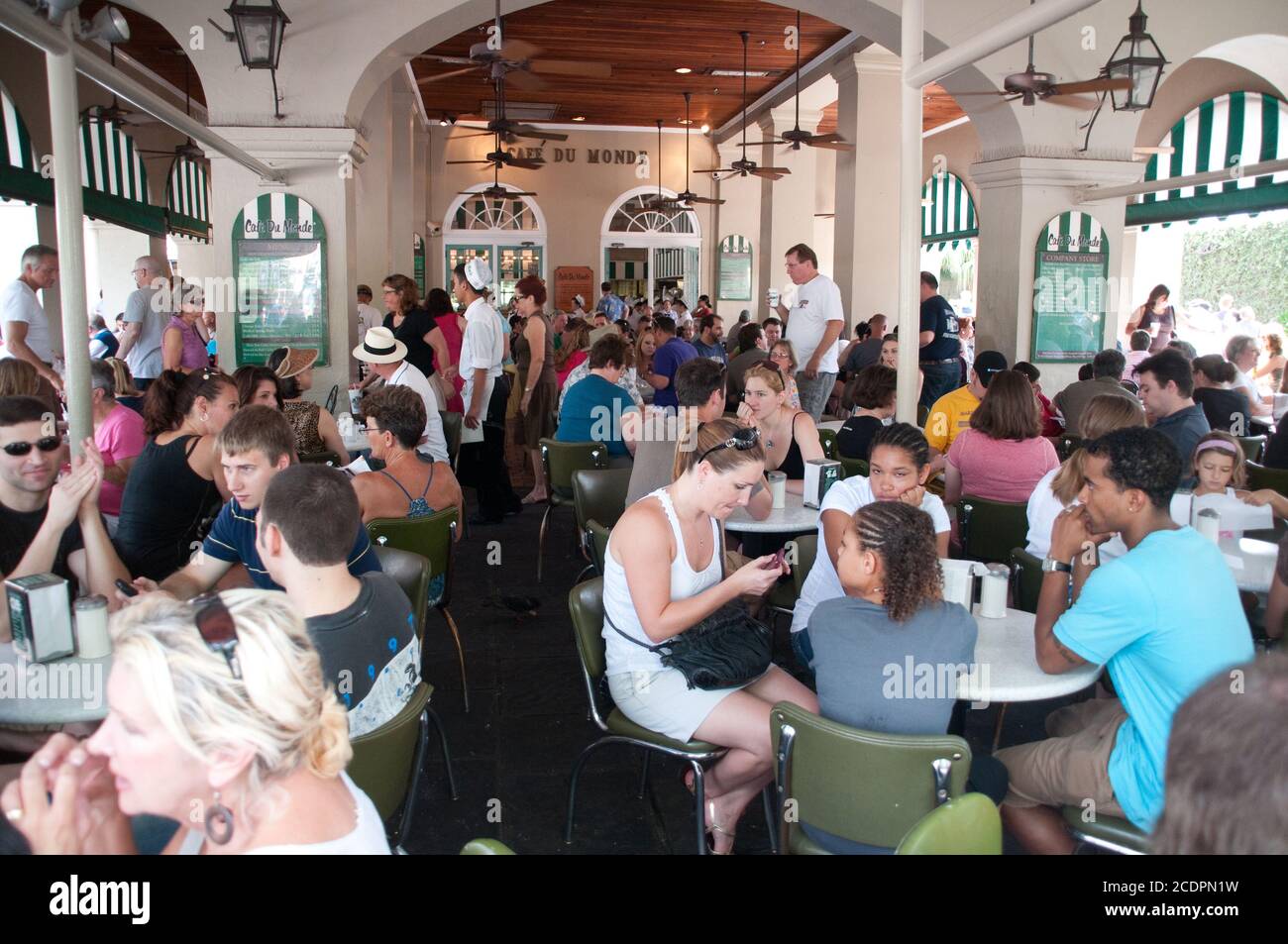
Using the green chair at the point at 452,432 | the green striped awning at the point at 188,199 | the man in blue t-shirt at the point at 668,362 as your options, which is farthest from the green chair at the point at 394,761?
the green striped awning at the point at 188,199

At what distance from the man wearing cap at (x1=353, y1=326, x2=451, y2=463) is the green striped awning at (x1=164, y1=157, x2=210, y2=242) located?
9.98 metres

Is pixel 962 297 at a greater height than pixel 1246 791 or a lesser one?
greater

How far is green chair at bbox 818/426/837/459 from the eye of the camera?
223 inches

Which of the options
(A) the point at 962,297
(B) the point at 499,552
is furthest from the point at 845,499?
(A) the point at 962,297

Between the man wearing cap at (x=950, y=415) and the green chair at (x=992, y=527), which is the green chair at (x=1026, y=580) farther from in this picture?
the man wearing cap at (x=950, y=415)

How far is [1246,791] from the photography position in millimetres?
1050

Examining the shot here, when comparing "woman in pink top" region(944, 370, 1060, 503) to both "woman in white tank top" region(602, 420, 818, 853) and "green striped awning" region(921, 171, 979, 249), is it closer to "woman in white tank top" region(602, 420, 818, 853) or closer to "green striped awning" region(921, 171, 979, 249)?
"woman in white tank top" region(602, 420, 818, 853)

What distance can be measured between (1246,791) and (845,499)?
2164 millimetres

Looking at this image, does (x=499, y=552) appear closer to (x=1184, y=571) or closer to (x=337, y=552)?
(x=337, y=552)

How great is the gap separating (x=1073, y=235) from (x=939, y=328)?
116 centimetres

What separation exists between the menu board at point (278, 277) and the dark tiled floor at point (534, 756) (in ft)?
8.05

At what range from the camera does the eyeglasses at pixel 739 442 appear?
2.80 meters

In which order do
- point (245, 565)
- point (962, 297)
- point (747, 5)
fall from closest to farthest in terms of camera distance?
1. point (245, 565)
2. point (747, 5)
3. point (962, 297)

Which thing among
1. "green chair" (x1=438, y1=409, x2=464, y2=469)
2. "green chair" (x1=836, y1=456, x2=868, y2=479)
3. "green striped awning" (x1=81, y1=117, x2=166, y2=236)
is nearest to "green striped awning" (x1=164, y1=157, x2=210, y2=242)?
"green striped awning" (x1=81, y1=117, x2=166, y2=236)
